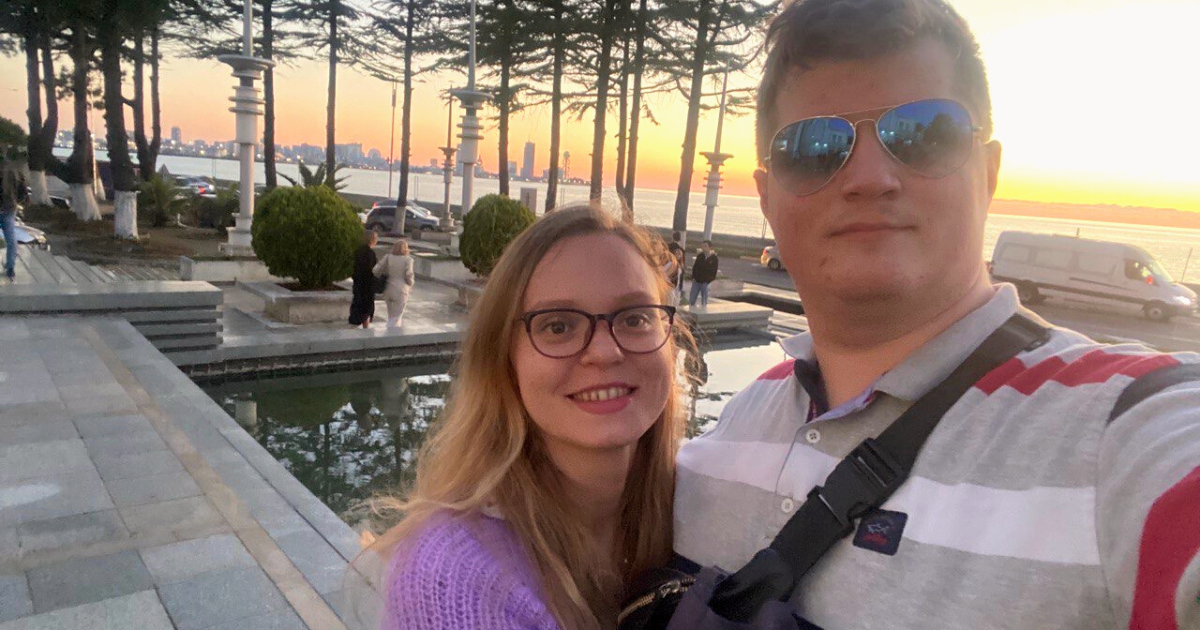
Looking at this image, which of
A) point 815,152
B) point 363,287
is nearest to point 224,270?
point 363,287

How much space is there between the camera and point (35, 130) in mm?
26078

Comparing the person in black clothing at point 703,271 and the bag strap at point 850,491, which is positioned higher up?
the bag strap at point 850,491

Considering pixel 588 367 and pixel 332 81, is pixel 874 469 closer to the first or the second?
pixel 588 367

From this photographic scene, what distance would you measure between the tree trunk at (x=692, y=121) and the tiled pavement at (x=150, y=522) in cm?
1756

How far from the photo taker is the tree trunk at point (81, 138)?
1994 cm

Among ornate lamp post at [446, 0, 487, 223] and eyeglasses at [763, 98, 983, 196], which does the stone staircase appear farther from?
eyeglasses at [763, 98, 983, 196]

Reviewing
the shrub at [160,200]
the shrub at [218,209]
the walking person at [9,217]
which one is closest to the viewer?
the walking person at [9,217]

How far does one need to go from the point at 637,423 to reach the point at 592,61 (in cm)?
2554

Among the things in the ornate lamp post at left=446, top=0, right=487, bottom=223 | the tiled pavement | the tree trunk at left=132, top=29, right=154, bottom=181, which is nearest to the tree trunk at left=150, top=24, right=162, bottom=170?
the tree trunk at left=132, top=29, right=154, bottom=181

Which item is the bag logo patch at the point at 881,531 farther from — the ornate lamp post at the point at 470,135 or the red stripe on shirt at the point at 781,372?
the ornate lamp post at the point at 470,135

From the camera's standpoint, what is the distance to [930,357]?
1.16 m

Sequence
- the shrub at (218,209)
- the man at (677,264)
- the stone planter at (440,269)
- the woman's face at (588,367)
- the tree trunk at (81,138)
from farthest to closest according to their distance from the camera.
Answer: the shrub at (218,209) → the tree trunk at (81,138) → the stone planter at (440,269) → the man at (677,264) → the woman's face at (588,367)

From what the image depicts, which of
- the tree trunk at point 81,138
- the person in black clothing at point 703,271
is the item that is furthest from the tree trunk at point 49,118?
the person in black clothing at point 703,271

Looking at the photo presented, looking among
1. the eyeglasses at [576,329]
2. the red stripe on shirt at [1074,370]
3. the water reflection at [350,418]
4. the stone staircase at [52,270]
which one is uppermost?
the red stripe on shirt at [1074,370]
